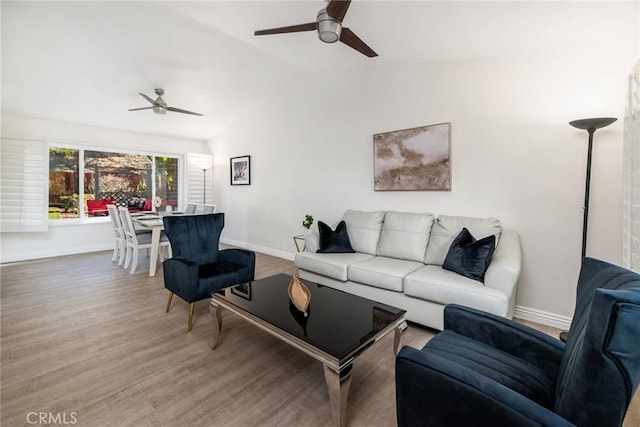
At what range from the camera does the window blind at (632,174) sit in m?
1.90

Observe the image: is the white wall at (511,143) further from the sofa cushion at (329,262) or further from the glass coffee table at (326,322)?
the glass coffee table at (326,322)

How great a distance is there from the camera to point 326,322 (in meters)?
1.81

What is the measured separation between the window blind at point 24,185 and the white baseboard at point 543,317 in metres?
7.13

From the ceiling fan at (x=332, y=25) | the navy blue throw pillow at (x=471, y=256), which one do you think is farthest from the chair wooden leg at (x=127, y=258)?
the navy blue throw pillow at (x=471, y=256)

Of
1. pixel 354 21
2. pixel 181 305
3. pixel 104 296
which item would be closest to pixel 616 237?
pixel 354 21

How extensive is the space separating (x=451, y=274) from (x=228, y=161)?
5309 mm

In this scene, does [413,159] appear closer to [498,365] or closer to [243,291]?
[243,291]

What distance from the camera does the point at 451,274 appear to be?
8.32ft

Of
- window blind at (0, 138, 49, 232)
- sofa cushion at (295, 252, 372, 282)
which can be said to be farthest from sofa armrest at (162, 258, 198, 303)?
window blind at (0, 138, 49, 232)

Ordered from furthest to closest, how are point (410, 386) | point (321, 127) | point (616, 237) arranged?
point (321, 127), point (616, 237), point (410, 386)

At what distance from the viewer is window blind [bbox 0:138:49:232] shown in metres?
4.52

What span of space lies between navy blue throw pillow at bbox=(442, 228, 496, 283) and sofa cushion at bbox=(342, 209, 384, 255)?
0.96m

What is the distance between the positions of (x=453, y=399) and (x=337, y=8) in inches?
85.8

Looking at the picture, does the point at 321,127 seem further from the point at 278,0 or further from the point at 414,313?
the point at 414,313
